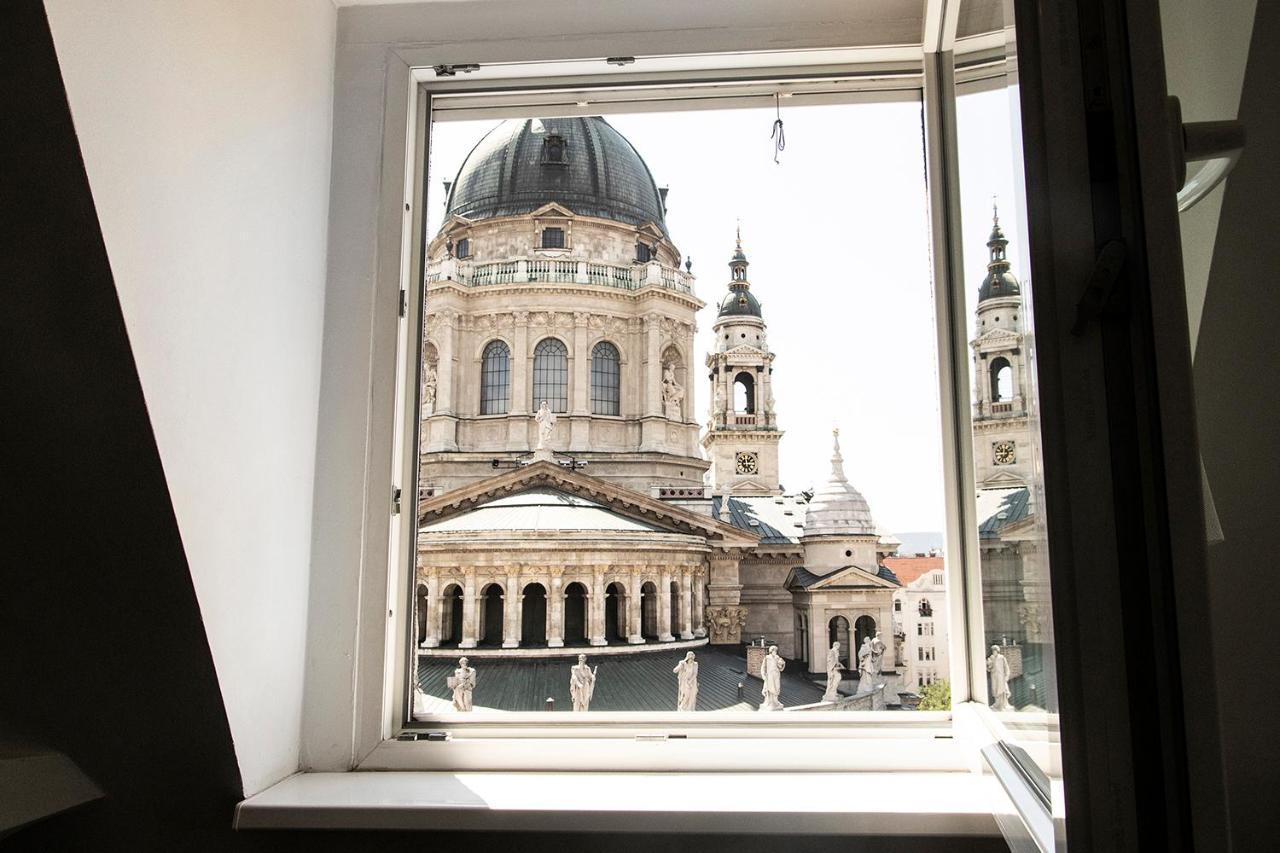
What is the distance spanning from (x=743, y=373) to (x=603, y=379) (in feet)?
23.9

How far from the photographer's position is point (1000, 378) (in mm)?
759

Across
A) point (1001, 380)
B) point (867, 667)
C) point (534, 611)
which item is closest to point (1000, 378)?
point (1001, 380)

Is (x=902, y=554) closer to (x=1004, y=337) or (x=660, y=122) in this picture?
(x=1004, y=337)

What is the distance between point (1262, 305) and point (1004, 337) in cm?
24

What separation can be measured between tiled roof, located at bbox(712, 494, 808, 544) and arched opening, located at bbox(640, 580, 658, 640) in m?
0.52

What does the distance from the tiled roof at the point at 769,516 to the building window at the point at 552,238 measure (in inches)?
167

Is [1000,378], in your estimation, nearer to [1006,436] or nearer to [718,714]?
[1006,436]

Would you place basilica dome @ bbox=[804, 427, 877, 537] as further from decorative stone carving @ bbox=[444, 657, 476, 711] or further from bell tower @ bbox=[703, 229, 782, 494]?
decorative stone carving @ bbox=[444, 657, 476, 711]

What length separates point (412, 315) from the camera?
1.28 meters

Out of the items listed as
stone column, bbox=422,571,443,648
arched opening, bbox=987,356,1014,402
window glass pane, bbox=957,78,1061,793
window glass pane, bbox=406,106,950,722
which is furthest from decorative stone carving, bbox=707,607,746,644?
arched opening, bbox=987,356,1014,402

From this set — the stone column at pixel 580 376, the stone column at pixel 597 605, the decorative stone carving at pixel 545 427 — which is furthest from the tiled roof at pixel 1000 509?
the stone column at pixel 580 376

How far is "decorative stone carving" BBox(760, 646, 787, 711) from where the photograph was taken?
59.4 inches

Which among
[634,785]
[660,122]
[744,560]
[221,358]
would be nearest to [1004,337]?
[634,785]

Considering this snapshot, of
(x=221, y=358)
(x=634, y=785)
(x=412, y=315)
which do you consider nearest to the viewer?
(x=221, y=358)
